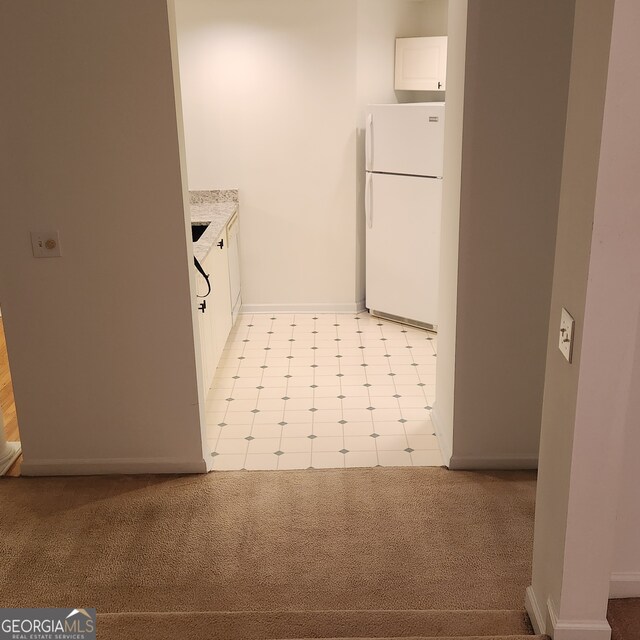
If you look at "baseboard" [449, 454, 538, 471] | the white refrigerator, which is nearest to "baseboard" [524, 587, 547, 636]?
"baseboard" [449, 454, 538, 471]

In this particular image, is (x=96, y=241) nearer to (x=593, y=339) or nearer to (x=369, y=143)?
(x=593, y=339)

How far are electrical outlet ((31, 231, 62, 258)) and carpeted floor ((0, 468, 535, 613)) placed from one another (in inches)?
43.2

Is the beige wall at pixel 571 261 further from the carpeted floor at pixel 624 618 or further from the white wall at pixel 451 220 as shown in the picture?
the white wall at pixel 451 220

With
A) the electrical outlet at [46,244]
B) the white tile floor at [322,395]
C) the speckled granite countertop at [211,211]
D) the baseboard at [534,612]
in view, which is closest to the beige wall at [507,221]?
the white tile floor at [322,395]

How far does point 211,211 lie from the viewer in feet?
18.3

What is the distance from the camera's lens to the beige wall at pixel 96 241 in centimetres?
296

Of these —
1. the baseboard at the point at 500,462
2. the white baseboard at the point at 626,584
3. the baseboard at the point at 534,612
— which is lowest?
the baseboard at the point at 500,462

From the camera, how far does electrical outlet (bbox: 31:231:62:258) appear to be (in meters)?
3.18

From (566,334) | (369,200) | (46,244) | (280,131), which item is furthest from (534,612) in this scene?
(280,131)

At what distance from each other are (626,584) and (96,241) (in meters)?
2.48

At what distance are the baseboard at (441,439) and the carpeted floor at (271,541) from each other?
0.08 metres

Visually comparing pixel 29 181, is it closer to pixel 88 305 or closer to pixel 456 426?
pixel 88 305

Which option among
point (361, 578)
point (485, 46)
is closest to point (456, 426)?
point (361, 578)

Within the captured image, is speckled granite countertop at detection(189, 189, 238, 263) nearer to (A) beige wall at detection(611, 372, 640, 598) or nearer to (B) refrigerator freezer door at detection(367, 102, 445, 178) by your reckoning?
(B) refrigerator freezer door at detection(367, 102, 445, 178)
